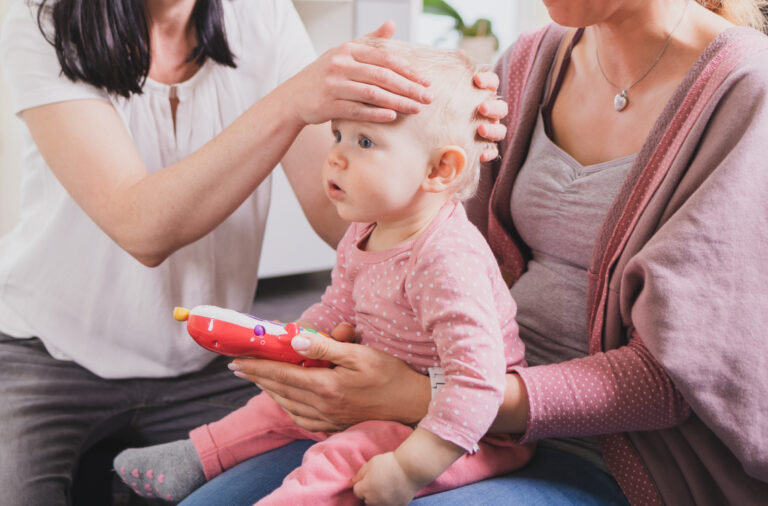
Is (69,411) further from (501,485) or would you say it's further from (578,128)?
(578,128)

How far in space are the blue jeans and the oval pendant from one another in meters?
0.47

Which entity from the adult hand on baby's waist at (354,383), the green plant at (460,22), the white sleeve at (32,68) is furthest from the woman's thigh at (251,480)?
the green plant at (460,22)

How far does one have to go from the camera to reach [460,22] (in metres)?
2.66

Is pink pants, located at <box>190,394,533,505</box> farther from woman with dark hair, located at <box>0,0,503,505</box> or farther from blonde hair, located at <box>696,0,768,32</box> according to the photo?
blonde hair, located at <box>696,0,768,32</box>

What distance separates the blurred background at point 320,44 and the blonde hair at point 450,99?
134 centimetres

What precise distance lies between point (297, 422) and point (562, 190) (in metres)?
0.47

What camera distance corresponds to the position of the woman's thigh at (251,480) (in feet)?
2.73

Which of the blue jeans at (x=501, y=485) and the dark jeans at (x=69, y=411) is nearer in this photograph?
the blue jeans at (x=501, y=485)

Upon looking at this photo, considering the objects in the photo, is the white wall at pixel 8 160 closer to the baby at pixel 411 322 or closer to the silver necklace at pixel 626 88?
the baby at pixel 411 322

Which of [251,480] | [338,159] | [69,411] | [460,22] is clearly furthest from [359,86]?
[460,22]

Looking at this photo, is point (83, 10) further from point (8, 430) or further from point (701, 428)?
point (701, 428)

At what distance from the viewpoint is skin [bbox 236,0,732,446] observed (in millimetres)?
798

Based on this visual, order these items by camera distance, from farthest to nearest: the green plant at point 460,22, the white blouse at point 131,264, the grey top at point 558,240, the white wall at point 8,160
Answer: the green plant at point 460,22 < the white wall at point 8,160 < the white blouse at point 131,264 < the grey top at point 558,240

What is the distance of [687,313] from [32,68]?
94 cm
